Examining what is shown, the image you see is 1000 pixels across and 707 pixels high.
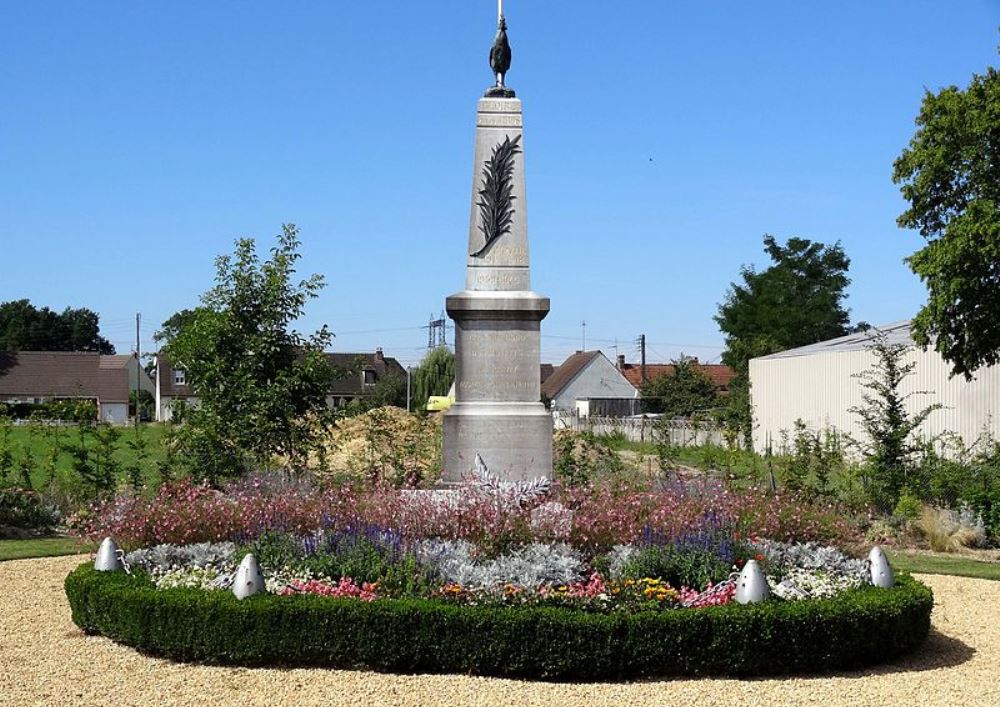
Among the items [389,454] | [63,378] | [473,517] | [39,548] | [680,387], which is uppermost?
[63,378]

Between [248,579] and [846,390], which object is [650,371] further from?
[248,579]

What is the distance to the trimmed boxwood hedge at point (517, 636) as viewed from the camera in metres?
8.22

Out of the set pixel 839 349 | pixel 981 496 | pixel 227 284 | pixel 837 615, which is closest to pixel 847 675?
pixel 837 615

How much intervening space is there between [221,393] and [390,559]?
7150 millimetres

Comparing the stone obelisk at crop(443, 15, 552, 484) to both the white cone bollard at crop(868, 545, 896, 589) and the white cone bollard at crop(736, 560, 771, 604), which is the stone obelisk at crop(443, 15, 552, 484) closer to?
the white cone bollard at crop(868, 545, 896, 589)

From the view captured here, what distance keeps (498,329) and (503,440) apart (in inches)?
51.3

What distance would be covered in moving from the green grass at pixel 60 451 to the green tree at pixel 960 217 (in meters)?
16.6

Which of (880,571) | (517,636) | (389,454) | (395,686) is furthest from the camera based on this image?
(389,454)

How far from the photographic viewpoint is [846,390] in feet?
108

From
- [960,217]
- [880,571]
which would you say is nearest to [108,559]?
[880,571]

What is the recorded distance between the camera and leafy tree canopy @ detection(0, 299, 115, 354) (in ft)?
347

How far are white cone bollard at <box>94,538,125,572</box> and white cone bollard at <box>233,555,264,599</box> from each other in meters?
1.54

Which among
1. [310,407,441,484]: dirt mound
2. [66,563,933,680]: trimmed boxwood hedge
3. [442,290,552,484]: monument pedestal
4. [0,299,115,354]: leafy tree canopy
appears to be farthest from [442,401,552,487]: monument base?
[0,299,115,354]: leafy tree canopy

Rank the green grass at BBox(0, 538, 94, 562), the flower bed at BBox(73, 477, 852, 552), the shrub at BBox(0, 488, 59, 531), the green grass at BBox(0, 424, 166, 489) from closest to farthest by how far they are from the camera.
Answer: the flower bed at BBox(73, 477, 852, 552), the green grass at BBox(0, 538, 94, 562), the shrub at BBox(0, 488, 59, 531), the green grass at BBox(0, 424, 166, 489)
